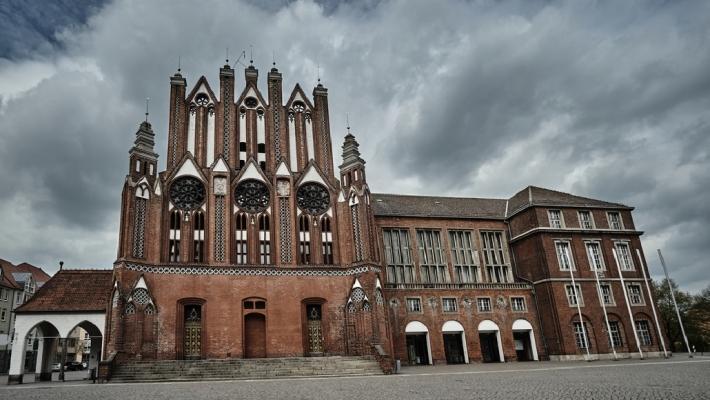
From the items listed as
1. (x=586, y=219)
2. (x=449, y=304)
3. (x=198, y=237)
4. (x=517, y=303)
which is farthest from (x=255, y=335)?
(x=586, y=219)

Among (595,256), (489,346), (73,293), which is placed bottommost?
(489,346)

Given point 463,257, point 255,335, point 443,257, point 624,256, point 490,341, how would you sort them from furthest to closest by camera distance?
point 463,257, point 624,256, point 443,257, point 490,341, point 255,335

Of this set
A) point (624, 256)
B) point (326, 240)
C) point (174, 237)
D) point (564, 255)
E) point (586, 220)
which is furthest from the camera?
point (586, 220)

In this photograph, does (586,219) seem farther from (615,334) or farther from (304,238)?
(304,238)

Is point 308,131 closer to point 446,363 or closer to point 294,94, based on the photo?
point 294,94

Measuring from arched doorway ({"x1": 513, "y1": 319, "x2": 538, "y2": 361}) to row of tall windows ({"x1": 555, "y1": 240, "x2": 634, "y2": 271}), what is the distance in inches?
237

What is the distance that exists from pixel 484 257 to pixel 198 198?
26.4 meters

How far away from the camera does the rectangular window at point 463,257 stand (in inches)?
1762

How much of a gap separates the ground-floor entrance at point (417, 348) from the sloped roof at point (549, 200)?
599 inches

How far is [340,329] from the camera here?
3553 cm

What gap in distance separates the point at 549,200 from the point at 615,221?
270 inches

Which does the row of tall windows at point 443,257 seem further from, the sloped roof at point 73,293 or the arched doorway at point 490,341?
the sloped roof at point 73,293

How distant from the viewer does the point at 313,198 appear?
39.1 meters

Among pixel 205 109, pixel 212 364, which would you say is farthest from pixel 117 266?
pixel 205 109
